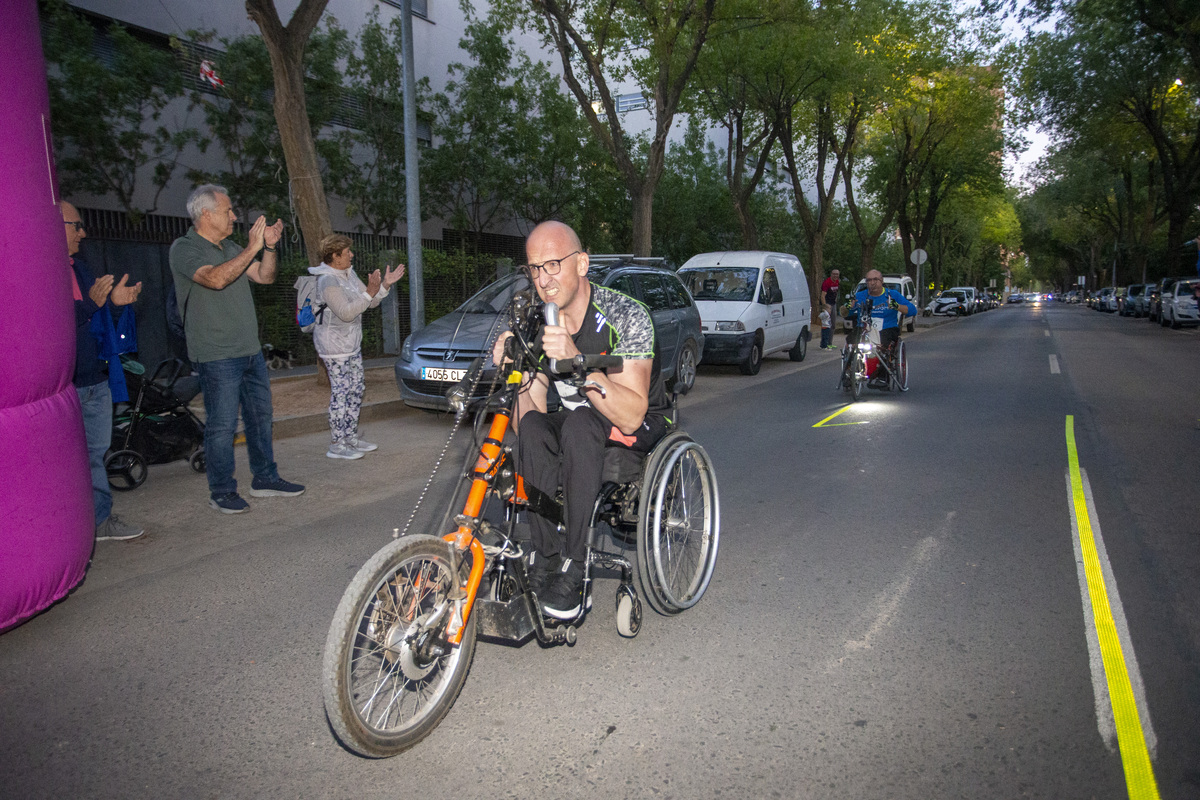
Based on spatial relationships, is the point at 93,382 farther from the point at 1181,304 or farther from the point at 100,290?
the point at 1181,304

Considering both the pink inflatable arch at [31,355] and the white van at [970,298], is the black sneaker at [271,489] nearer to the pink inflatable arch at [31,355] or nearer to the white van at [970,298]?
the pink inflatable arch at [31,355]

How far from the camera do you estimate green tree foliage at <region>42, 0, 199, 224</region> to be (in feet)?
40.5

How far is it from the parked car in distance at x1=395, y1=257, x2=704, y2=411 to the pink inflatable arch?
146 inches

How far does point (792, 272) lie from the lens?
1684cm

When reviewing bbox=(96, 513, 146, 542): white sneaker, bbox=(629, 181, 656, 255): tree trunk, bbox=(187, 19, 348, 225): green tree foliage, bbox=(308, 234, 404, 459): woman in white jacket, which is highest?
bbox=(187, 19, 348, 225): green tree foliage

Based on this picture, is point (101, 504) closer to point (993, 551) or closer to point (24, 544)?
A: point (24, 544)

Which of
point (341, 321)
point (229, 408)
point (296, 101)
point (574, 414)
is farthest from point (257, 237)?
point (296, 101)

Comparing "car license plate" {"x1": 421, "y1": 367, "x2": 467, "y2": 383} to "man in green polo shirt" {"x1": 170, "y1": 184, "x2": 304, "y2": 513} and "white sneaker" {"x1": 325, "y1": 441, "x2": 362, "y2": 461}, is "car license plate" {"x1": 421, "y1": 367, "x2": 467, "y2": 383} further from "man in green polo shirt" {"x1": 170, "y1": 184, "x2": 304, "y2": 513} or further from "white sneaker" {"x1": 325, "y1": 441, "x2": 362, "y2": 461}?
"man in green polo shirt" {"x1": 170, "y1": 184, "x2": 304, "y2": 513}

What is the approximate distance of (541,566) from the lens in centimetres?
336

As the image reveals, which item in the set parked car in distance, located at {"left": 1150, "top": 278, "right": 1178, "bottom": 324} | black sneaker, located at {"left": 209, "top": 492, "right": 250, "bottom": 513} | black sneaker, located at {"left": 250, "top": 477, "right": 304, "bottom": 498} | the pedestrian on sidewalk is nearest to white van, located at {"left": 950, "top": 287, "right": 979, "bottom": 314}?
parked car in distance, located at {"left": 1150, "top": 278, "right": 1178, "bottom": 324}

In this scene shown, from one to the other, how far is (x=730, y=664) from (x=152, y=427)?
18.0 feet

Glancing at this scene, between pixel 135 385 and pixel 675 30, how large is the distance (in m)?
12.6

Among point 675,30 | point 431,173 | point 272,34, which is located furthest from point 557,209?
point 272,34

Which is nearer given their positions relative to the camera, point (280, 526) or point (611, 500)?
point (611, 500)
